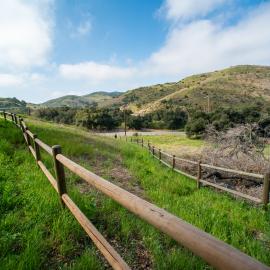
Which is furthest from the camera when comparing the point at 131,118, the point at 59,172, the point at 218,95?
the point at 218,95

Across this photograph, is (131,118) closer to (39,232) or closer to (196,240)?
(39,232)

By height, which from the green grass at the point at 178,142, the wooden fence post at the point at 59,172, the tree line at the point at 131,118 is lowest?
the green grass at the point at 178,142

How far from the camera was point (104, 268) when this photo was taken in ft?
9.30

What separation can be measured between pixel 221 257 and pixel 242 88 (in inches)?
4416

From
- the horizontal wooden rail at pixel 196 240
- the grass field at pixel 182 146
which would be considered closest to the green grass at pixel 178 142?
the grass field at pixel 182 146

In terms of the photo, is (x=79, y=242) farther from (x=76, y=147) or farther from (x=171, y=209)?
(x=76, y=147)

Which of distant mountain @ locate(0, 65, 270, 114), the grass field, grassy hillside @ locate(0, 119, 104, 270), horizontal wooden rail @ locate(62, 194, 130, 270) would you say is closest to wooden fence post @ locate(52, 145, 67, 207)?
grassy hillside @ locate(0, 119, 104, 270)

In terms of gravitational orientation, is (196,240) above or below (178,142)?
above

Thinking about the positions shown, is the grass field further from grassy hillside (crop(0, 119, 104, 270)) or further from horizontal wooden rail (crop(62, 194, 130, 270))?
horizontal wooden rail (crop(62, 194, 130, 270))

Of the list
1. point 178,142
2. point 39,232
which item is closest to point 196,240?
point 39,232

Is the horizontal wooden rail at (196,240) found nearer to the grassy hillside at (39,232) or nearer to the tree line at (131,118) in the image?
the grassy hillside at (39,232)

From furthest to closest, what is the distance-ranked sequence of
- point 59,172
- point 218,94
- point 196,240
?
point 218,94 < point 59,172 < point 196,240

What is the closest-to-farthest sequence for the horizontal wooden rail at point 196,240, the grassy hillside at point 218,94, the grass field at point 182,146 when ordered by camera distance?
the horizontal wooden rail at point 196,240 < the grass field at point 182,146 < the grassy hillside at point 218,94

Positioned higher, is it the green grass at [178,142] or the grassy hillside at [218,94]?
the grassy hillside at [218,94]
